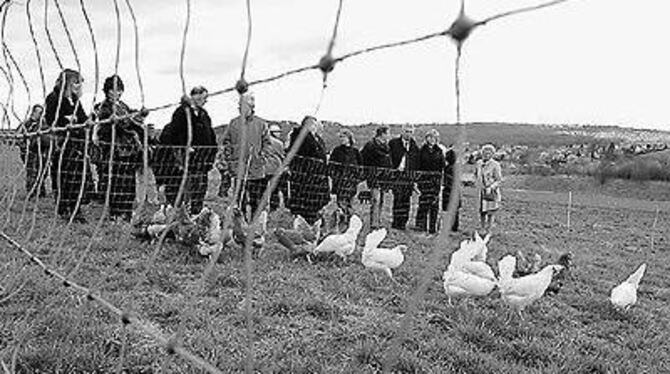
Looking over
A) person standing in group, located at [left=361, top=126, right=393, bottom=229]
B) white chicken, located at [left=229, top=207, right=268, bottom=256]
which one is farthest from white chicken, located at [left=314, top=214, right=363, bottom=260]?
person standing in group, located at [left=361, top=126, right=393, bottom=229]

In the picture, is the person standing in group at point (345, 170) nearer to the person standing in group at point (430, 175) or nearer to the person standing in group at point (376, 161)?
the person standing in group at point (376, 161)

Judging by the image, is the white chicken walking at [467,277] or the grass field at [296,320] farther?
the white chicken walking at [467,277]

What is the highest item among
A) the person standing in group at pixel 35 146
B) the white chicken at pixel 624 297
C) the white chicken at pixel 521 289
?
the person standing in group at pixel 35 146

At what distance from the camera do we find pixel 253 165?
270 inches

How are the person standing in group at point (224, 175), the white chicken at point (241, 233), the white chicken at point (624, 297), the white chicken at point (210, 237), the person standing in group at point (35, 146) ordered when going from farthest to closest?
1. the person standing in group at point (224, 175)
2. the white chicken at point (241, 233)
3. the white chicken at point (210, 237)
4. the white chicken at point (624, 297)
5. the person standing in group at point (35, 146)

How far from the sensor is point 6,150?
14.6 feet

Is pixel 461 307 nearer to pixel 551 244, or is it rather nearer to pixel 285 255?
pixel 285 255

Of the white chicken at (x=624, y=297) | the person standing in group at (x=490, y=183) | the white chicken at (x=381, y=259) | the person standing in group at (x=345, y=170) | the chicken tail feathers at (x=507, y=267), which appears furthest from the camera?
the person standing in group at (x=490, y=183)

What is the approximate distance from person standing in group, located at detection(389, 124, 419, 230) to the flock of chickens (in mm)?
2481

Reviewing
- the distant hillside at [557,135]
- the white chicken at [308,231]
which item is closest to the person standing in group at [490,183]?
the white chicken at [308,231]

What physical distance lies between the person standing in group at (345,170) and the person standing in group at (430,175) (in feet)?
3.05

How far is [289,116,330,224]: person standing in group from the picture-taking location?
7656 millimetres

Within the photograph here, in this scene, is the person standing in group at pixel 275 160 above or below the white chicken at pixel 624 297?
above

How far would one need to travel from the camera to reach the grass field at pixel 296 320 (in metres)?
3.20
